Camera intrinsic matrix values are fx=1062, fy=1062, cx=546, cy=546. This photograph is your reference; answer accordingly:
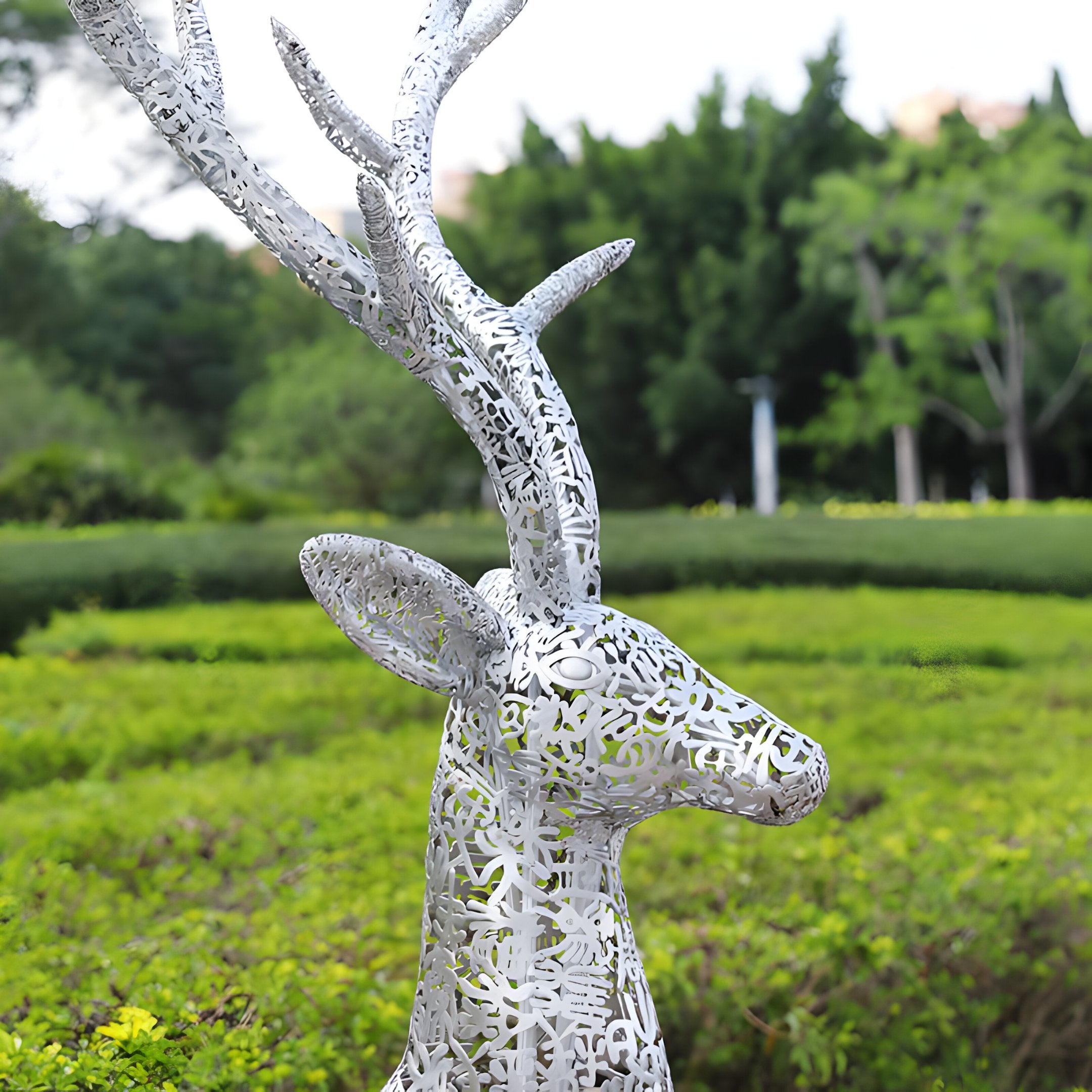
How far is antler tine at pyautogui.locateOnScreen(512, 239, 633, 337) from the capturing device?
1.06 metres

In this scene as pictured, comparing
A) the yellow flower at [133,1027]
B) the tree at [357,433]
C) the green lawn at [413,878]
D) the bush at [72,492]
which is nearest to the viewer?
the yellow flower at [133,1027]

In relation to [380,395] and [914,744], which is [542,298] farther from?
[380,395]

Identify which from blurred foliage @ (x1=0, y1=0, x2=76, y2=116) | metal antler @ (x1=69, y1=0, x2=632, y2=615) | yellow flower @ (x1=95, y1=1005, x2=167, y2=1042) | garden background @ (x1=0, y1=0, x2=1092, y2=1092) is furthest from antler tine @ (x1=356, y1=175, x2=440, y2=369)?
blurred foliage @ (x1=0, y1=0, x2=76, y2=116)

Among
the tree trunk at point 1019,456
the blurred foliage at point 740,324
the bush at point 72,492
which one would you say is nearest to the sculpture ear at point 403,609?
the bush at point 72,492

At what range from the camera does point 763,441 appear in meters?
8.23

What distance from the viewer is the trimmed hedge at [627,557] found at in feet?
15.3

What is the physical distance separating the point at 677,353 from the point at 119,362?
4.14 metres

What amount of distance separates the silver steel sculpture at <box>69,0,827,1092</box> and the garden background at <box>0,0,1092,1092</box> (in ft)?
2.05

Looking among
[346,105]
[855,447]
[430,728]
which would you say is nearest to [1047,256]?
[855,447]

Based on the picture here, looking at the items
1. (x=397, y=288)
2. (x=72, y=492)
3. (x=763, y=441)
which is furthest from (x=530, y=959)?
(x=763, y=441)

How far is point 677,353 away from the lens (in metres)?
8.37

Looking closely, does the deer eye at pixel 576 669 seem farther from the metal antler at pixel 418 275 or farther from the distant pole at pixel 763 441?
the distant pole at pixel 763 441

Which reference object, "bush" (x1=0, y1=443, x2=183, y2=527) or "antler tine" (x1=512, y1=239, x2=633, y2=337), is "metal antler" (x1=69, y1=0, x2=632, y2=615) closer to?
"antler tine" (x1=512, y1=239, x2=633, y2=337)

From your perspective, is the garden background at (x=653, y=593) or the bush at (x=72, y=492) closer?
Answer: the garden background at (x=653, y=593)
